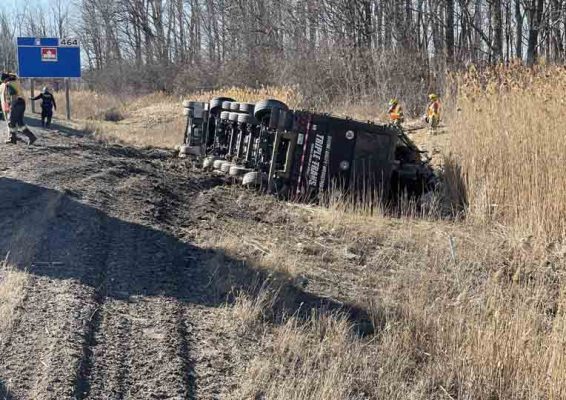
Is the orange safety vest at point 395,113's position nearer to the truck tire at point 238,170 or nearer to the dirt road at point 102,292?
the truck tire at point 238,170

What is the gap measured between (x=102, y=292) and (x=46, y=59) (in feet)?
77.2

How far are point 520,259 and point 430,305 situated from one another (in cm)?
→ 182

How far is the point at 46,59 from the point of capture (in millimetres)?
26594

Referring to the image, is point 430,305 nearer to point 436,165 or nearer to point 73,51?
point 436,165

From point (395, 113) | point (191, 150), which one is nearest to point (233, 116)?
point (191, 150)

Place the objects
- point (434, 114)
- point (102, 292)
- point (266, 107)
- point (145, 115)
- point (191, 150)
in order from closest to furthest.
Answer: point (102, 292)
point (266, 107)
point (191, 150)
point (434, 114)
point (145, 115)

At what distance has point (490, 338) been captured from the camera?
4.34 m

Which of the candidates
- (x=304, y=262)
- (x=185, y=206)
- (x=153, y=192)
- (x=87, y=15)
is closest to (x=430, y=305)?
(x=304, y=262)

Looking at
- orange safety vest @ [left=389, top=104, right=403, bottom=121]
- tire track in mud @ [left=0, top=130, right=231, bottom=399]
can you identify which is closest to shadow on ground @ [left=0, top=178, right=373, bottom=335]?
tire track in mud @ [left=0, top=130, right=231, bottom=399]

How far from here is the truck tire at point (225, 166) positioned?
11102 millimetres

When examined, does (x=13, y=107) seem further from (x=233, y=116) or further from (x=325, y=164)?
(x=325, y=164)

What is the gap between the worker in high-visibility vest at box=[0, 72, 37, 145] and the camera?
14.3 m

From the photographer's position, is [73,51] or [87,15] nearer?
[73,51]

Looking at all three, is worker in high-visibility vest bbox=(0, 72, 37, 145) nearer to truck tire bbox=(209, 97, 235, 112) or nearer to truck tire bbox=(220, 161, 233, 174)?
truck tire bbox=(209, 97, 235, 112)
